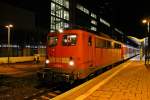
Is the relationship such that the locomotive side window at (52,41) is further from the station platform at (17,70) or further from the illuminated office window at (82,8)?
the illuminated office window at (82,8)

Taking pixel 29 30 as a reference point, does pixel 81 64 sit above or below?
below

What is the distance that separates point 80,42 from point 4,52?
24121 mm

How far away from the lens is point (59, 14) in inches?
2290

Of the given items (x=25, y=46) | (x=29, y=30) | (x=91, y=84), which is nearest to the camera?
(x=91, y=84)

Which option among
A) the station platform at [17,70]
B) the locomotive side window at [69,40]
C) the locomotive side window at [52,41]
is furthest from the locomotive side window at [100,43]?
the station platform at [17,70]

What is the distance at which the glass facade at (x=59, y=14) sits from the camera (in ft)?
181

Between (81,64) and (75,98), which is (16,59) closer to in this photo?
(81,64)

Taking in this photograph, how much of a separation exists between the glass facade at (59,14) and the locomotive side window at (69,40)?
41.4 meters

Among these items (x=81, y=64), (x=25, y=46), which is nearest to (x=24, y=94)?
(x=81, y=64)

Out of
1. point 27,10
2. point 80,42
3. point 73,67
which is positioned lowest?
point 73,67

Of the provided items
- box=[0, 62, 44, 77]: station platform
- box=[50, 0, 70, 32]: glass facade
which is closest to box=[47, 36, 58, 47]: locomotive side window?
box=[0, 62, 44, 77]: station platform

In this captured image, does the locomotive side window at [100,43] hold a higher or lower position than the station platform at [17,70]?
higher

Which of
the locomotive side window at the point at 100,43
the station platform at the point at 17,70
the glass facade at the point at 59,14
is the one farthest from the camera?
the glass facade at the point at 59,14

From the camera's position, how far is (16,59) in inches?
1393
